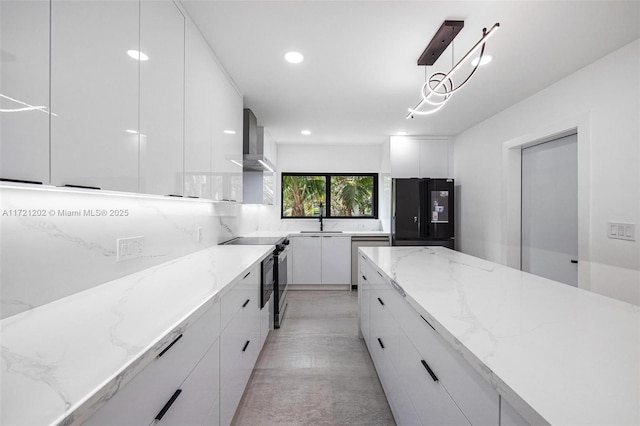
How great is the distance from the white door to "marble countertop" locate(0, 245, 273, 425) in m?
3.14

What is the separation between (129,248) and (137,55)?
0.95 meters

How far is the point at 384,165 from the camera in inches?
185

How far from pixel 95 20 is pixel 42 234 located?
812 millimetres

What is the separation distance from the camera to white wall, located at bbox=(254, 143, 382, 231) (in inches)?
195

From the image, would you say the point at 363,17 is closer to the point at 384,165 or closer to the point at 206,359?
the point at 206,359

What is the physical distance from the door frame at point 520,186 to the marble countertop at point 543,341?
1.44m

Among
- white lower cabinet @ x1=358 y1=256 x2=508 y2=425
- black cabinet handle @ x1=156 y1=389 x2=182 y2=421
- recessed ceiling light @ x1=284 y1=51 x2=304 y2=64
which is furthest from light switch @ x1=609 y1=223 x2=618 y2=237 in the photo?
black cabinet handle @ x1=156 y1=389 x2=182 y2=421

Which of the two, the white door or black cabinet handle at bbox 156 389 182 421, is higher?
the white door

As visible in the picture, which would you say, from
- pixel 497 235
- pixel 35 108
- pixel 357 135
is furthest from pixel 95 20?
pixel 497 235

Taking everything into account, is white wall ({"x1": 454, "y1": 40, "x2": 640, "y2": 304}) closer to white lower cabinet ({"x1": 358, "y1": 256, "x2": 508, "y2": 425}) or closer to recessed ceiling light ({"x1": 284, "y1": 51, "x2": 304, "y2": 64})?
white lower cabinet ({"x1": 358, "y1": 256, "x2": 508, "y2": 425})

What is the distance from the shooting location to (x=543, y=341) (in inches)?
29.9

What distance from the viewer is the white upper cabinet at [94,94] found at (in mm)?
833

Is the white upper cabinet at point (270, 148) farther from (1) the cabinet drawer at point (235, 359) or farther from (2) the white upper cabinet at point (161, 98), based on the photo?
(1) the cabinet drawer at point (235, 359)

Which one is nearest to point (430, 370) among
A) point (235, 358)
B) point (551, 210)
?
point (235, 358)
